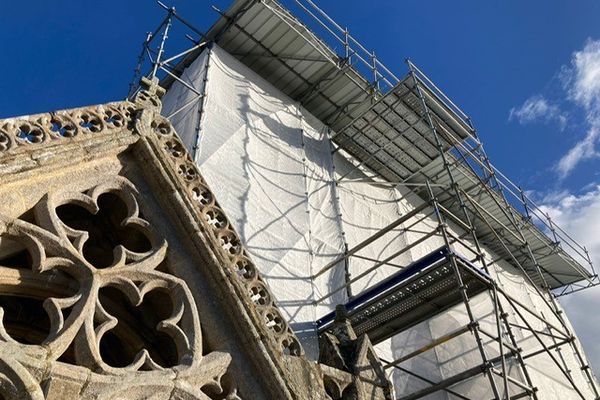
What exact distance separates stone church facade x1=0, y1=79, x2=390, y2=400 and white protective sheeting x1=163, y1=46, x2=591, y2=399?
4.17 m

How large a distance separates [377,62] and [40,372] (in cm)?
1286

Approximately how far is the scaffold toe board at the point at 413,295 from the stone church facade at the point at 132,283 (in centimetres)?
294

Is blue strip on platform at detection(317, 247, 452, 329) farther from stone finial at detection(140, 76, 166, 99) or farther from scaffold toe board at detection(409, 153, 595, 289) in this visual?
scaffold toe board at detection(409, 153, 595, 289)

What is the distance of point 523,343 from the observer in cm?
1232

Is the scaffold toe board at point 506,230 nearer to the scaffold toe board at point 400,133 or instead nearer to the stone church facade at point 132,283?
the scaffold toe board at point 400,133

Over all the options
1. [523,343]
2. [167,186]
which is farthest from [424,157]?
[167,186]

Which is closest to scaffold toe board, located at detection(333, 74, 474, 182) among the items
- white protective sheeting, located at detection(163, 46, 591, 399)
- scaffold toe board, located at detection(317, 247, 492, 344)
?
white protective sheeting, located at detection(163, 46, 591, 399)

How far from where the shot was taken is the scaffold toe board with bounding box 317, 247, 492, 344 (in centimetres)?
747

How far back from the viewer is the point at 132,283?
11.2 ft

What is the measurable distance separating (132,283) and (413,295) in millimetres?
5410

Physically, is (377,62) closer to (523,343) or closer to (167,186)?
(523,343)

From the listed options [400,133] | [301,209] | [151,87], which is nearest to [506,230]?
[400,133]

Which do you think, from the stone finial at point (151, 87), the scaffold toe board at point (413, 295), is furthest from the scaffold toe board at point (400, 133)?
the stone finial at point (151, 87)

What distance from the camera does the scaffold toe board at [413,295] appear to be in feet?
24.5
